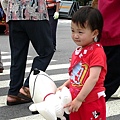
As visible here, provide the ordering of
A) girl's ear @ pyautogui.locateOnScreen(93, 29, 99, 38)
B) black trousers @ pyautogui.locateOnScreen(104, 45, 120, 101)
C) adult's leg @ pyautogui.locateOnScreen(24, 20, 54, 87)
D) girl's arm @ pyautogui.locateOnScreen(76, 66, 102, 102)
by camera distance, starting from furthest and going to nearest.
→ 1. adult's leg @ pyautogui.locateOnScreen(24, 20, 54, 87)
2. black trousers @ pyautogui.locateOnScreen(104, 45, 120, 101)
3. girl's ear @ pyautogui.locateOnScreen(93, 29, 99, 38)
4. girl's arm @ pyautogui.locateOnScreen(76, 66, 102, 102)

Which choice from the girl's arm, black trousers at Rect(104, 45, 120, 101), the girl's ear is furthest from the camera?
black trousers at Rect(104, 45, 120, 101)

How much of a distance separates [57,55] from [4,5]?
16.8ft

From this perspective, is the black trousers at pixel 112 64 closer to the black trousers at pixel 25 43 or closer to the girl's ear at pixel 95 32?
the girl's ear at pixel 95 32

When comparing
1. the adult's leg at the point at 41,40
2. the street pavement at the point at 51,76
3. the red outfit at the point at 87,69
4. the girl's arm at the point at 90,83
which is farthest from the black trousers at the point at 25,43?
the girl's arm at the point at 90,83

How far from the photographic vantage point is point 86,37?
286 centimetres

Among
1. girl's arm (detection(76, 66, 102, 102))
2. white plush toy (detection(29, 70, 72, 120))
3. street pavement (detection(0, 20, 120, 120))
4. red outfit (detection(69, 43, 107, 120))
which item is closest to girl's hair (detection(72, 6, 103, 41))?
red outfit (detection(69, 43, 107, 120))

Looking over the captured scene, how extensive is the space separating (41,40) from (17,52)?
322 mm

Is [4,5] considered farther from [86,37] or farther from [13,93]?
[86,37]

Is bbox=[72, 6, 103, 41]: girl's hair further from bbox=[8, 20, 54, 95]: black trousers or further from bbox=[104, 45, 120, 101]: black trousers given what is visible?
bbox=[8, 20, 54, 95]: black trousers

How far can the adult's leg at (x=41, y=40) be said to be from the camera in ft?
15.5

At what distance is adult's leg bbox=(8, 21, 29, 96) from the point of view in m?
4.79

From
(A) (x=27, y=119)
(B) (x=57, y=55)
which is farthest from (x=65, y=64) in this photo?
(A) (x=27, y=119)

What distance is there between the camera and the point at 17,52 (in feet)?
15.8

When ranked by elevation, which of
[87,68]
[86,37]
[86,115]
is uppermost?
[86,37]
